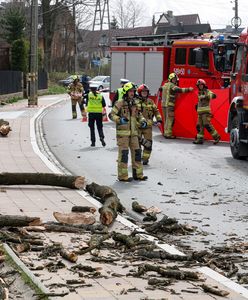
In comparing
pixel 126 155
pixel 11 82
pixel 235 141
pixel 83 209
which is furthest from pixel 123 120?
pixel 11 82

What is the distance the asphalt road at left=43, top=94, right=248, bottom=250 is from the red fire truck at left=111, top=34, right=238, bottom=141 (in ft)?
2.95

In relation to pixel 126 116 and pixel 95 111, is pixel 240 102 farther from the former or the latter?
pixel 126 116

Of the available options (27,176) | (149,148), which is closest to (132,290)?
(27,176)

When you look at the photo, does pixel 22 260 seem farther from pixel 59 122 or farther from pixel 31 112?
pixel 31 112

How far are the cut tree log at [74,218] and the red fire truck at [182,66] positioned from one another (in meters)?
10.8

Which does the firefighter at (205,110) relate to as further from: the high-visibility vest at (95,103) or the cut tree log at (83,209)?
the cut tree log at (83,209)

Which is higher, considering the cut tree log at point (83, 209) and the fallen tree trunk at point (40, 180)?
the cut tree log at point (83, 209)

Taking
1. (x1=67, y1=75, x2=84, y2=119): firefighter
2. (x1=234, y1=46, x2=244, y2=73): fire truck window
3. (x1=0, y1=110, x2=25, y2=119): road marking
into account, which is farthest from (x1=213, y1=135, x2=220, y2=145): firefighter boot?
(x1=0, y1=110, x2=25, y2=119): road marking

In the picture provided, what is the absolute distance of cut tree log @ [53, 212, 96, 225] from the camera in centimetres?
1007

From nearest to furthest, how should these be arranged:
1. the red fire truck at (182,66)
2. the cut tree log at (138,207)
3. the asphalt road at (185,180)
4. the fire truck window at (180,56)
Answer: the asphalt road at (185,180) < the cut tree log at (138,207) < the red fire truck at (182,66) < the fire truck window at (180,56)

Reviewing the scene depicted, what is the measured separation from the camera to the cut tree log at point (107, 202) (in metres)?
10.2

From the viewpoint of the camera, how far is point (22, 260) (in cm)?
789

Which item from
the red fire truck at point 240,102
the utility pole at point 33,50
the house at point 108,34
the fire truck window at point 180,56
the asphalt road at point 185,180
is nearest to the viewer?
the asphalt road at point 185,180

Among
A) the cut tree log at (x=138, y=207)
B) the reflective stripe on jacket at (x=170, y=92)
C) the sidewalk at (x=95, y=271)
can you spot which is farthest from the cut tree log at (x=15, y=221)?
the reflective stripe on jacket at (x=170, y=92)
